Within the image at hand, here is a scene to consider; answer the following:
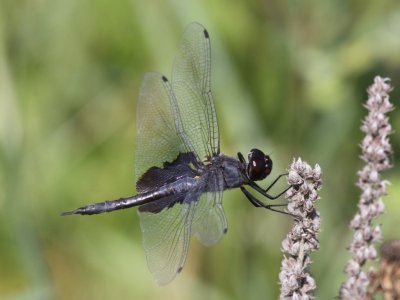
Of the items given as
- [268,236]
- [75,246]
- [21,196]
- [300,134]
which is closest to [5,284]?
[75,246]

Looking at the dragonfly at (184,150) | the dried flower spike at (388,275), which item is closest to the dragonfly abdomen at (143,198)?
the dragonfly at (184,150)

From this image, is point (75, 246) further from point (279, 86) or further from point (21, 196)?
point (279, 86)

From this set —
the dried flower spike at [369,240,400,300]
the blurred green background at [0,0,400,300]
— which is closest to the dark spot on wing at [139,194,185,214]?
the blurred green background at [0,0,400,300]

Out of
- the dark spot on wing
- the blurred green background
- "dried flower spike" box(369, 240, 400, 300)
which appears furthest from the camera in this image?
the blurred green background

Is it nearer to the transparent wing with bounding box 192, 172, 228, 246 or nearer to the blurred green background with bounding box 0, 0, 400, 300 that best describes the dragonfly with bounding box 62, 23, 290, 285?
the transparent wing with bounding box 192, 172, 228, 246

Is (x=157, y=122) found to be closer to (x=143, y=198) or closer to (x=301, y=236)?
(x=143, y=198)

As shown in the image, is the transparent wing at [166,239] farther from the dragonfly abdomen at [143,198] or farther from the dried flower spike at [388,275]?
the dried flower spike at [388,275]

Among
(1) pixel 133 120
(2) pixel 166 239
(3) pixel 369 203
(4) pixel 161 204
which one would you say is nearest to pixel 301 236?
(3) pixel 369 203
